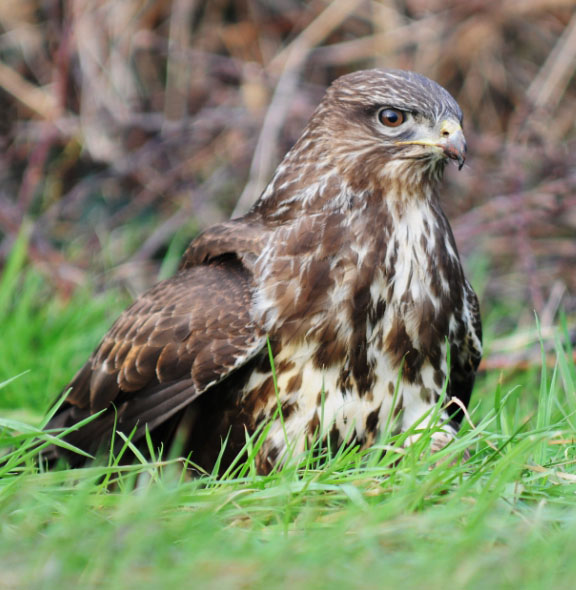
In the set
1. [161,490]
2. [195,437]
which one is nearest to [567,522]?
[161,490]

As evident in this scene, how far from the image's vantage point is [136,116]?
24.6 feet

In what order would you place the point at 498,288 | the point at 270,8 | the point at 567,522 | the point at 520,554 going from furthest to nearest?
the point at 270,8, the point at 498,288, the point at 567,522, the point at 520,554

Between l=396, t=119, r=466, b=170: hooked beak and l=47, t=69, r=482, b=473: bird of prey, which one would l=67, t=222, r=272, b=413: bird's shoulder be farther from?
l=396, t=119, r=466, b=170: hooked beak

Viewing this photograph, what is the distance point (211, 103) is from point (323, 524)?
17.8 ft

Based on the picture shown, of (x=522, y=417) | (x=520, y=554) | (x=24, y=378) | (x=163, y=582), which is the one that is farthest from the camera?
(x=24, y=378)

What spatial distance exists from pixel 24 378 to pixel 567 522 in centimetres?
306

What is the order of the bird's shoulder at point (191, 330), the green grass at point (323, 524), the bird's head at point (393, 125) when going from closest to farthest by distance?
the green grass at point (323, 524) < the bird's shoulder at point (191, 330) < the bird's head at point (393, 125)

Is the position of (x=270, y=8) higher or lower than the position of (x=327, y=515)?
higher

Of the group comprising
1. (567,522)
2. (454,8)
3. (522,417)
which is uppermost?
(454,8)

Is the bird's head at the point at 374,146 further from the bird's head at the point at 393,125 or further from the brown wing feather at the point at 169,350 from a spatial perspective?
the brown wing feather at the point at 169,350

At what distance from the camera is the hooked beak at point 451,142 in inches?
141

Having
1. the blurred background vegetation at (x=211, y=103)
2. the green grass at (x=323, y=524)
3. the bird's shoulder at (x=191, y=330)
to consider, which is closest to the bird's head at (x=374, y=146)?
the bird's shoulder at (x=191, y=330)

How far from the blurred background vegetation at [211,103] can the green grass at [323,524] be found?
12.4 feet

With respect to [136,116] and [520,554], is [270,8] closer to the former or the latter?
[136,116]
